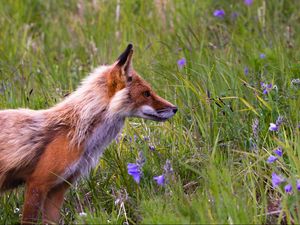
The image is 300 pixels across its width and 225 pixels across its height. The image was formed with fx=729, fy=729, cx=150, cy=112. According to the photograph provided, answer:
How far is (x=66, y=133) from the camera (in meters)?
5.96

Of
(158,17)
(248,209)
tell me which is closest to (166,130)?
(248,209)

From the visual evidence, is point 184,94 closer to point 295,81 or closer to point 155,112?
point 155,112

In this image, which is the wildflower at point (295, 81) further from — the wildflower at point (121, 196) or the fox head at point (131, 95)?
the wildflower at point (121, 196)

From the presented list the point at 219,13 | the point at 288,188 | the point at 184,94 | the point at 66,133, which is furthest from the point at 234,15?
the point at 288,188

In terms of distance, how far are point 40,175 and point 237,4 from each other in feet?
16.4

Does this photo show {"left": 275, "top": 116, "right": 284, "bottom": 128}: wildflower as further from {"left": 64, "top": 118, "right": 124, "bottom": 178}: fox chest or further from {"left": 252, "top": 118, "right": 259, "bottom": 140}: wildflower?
{"left": 64, "top": 118, "right": 124, "bottom": 178}: fox chest

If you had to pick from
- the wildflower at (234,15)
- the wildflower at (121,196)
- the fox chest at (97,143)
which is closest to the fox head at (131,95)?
the fox chest at (97,143)

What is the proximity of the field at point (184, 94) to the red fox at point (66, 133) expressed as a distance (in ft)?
0.98

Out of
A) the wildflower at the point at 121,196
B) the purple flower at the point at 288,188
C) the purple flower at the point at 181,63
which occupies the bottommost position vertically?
the wildflower at the point at 121,196

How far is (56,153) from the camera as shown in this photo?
581 cm

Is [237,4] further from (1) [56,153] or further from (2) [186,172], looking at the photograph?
(1) [56,153]

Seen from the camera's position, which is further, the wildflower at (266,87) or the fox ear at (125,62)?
the wildflower at (266,87)

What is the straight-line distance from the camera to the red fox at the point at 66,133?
575cm

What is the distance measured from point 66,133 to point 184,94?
155cm
